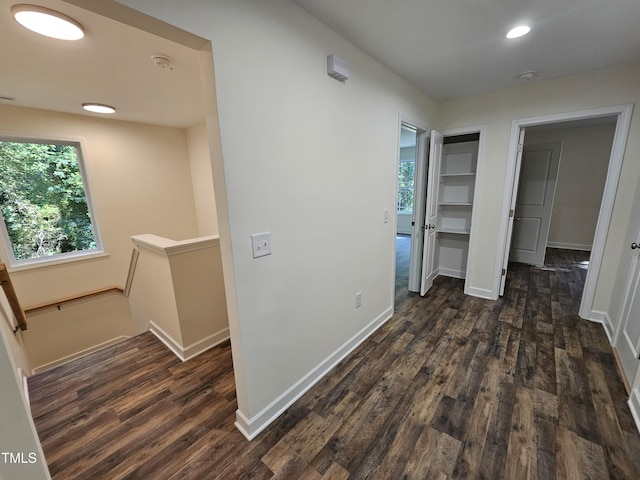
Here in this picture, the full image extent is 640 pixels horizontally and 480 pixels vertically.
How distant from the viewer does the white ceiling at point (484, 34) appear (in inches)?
59.8

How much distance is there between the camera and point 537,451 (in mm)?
1440

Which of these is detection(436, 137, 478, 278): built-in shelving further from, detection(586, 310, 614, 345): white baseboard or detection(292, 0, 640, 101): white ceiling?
detection(586, 310, 614, 345): white baseboard

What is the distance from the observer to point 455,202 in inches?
147

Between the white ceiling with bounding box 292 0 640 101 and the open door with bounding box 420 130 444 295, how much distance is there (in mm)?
737

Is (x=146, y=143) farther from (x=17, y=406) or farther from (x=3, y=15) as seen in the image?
(x=17, y=406)

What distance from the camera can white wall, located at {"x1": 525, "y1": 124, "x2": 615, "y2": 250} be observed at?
483 centimetres

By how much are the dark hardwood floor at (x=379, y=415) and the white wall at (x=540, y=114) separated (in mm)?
796

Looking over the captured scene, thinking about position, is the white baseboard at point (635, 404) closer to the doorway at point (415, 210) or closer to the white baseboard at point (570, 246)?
the doorway at point (415, 210)

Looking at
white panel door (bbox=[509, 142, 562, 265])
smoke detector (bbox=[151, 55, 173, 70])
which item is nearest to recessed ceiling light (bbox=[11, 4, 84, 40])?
smoke detector (bbox=[151, 55, 173, 70])

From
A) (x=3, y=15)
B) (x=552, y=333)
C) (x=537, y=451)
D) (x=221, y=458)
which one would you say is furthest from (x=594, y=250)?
(x=3, y=15)

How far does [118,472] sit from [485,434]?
205 cm

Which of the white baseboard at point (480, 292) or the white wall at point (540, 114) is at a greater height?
the white wall at point (540, 114)

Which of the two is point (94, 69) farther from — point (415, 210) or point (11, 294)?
point (415, 210)

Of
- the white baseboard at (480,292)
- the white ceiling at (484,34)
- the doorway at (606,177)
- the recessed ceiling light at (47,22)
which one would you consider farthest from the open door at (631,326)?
the recessed ceiling light at (47,22)
